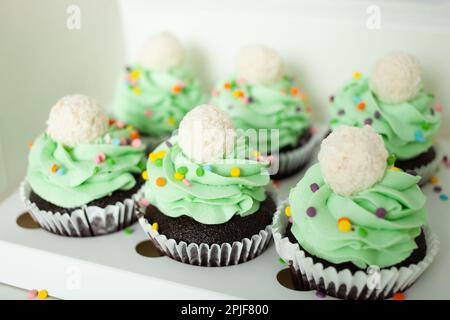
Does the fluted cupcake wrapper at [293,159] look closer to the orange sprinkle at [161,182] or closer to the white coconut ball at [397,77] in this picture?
the white coconut ball at [397,77]

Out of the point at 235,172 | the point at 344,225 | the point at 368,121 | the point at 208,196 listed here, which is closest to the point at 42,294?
the point at 208,196

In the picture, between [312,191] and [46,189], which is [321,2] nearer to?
[312,191]

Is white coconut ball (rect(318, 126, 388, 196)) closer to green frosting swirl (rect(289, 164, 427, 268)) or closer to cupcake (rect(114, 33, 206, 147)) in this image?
green frosting swirl (rect(289, 164, 427, 268))

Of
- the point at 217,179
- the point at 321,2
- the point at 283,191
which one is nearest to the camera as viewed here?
the point at 217,179

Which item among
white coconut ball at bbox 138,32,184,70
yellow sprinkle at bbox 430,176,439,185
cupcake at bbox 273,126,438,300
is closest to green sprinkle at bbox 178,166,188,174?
cupcake at bbox 273,126,438,300

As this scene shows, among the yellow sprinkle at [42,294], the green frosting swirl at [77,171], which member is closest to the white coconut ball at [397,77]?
the green frosting swirl at [77,171]

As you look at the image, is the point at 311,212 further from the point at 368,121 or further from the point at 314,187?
the point at 368,121

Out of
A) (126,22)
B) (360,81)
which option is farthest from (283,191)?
(126,22)
